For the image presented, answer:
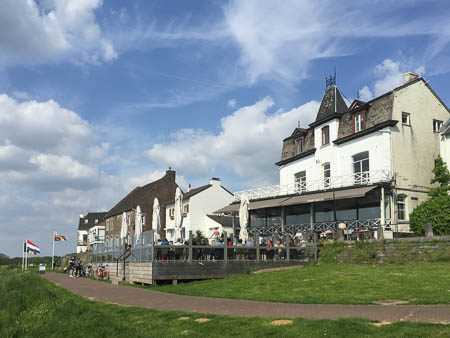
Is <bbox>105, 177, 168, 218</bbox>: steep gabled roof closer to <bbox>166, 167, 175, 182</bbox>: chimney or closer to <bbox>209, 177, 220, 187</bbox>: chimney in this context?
<bbox>166, 167, 175, 182</bbox>: chimney

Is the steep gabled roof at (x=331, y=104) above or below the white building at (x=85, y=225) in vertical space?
above

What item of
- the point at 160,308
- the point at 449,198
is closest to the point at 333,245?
the point at 449,198

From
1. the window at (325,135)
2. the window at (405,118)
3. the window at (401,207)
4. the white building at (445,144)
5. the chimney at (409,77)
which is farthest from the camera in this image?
the window at (325,135)

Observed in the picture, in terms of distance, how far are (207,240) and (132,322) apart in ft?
43.1

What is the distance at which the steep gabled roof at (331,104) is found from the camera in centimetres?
3444

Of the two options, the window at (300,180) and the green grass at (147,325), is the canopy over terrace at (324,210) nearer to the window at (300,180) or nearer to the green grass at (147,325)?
the window at (300,180)

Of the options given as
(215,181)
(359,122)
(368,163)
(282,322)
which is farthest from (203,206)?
(282,322)

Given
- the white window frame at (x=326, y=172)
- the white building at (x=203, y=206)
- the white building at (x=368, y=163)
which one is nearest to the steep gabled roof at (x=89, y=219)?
the white building at (x=203, y=206)

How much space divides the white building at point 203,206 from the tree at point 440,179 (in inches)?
890

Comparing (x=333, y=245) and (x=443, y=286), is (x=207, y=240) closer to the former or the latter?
(x=333, y=245)

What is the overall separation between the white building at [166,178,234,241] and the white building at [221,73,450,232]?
12.8 m

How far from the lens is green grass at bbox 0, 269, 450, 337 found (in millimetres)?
7520

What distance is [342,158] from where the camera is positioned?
31.4m

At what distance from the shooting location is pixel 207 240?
2314 centimetres
